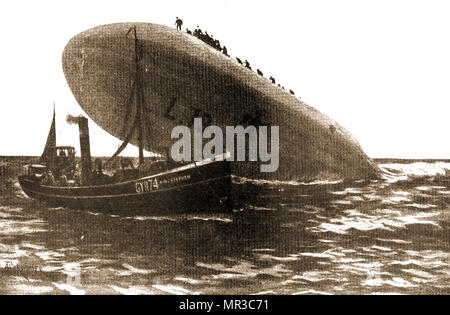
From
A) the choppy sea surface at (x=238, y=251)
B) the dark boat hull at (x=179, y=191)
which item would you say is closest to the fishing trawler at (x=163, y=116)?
the dark boat hull at (x=179, y=191)

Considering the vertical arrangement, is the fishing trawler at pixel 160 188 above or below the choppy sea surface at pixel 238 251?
above

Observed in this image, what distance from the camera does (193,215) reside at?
15.2 m

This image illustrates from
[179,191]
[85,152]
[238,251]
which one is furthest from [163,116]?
[238,251]

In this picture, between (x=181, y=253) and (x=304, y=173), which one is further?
(x=304, y=173)

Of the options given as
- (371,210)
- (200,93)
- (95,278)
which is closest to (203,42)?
(200,93)

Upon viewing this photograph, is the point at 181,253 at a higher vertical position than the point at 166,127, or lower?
lower

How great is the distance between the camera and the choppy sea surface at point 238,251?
29.3 feet

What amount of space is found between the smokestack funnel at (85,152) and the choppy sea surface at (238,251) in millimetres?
1523

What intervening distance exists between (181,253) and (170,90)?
951cm

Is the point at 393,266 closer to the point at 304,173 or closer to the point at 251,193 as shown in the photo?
the point at 251,193

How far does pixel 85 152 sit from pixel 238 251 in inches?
346

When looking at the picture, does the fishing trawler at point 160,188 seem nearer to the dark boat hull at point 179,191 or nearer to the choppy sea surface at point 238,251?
the dark boat hull at point 179,191

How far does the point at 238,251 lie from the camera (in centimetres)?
1138

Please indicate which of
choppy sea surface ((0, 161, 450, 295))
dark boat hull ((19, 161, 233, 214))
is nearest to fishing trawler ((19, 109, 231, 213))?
dark boat hull ((19, 161, 233, 214))
